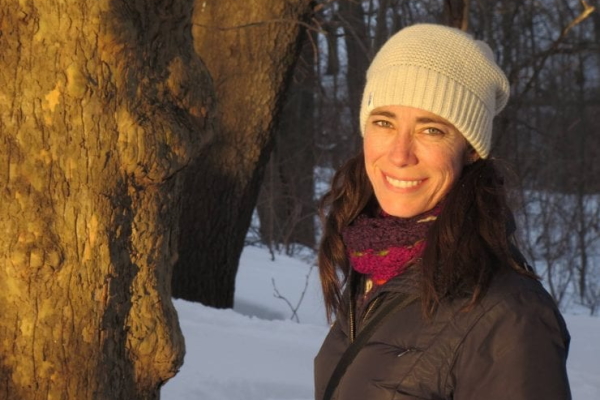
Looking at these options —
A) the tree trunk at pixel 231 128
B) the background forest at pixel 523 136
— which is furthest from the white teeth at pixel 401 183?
the background forest at pixel 523 136

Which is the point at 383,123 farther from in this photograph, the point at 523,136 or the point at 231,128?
the point at 523,136

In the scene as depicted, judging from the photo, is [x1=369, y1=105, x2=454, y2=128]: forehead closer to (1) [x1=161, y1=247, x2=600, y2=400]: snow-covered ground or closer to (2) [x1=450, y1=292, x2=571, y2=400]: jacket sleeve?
(2) [x1=450, y1=292, x2=571, y2=400]: jacket sleeve

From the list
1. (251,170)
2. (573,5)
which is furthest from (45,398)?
(573,5)

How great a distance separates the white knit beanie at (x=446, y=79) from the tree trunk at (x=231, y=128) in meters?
4.65

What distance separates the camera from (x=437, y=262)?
200 centimetres

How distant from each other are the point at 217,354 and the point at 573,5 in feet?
39.2

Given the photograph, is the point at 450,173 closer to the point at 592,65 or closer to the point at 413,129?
the point at 413,129

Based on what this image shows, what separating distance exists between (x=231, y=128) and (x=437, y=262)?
17.1 ft

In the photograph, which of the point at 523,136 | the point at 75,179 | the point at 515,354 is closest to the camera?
the point at 515,354

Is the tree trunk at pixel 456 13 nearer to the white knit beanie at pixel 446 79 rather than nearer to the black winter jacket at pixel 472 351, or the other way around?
the white knit beanie at pixel 446 79

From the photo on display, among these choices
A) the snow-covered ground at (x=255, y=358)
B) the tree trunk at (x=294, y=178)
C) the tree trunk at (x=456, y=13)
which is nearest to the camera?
the snow-covered ground at (x=255, y=358)

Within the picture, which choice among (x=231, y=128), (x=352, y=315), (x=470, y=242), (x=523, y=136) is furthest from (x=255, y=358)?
(x=523, y=136)

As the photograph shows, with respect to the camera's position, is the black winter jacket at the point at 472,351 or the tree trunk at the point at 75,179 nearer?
the black winter jacket at the point at 472,351

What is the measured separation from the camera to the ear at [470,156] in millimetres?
2170
